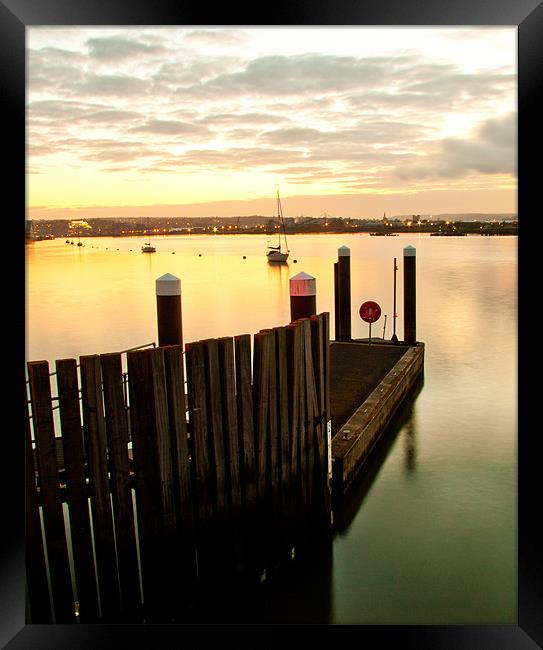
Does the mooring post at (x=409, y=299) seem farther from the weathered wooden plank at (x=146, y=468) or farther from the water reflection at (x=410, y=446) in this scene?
the weathered wooden plank at (x=146, y=468)

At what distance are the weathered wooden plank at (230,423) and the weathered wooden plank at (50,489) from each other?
1053mm

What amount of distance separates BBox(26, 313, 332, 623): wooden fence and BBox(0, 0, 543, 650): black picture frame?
2.74ft

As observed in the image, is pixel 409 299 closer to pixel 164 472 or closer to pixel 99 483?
pixel 164 472

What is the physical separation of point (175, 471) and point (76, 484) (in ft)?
1.88

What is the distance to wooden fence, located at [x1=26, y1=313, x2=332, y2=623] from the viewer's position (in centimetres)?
336

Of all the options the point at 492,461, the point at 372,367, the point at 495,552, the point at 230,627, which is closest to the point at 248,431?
the point at 230,627

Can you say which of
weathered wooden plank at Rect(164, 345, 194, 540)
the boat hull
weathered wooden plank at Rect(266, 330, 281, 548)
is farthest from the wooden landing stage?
the boat hull

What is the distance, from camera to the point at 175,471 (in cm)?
375

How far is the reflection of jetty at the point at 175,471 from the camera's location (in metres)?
3.38

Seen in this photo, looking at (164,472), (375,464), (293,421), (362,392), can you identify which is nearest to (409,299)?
(362,392)

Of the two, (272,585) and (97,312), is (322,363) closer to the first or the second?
(272,585)

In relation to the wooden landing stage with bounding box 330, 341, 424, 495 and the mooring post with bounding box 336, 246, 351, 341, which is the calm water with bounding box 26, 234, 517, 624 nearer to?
the wooden landing stage with bounding box 330, 341, 424, 495

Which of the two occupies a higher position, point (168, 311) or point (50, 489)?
A: point (168, 311)

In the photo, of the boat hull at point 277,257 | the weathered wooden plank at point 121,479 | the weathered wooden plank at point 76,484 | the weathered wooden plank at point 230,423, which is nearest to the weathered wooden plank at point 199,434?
the weathered wooden plank at point 230,423
